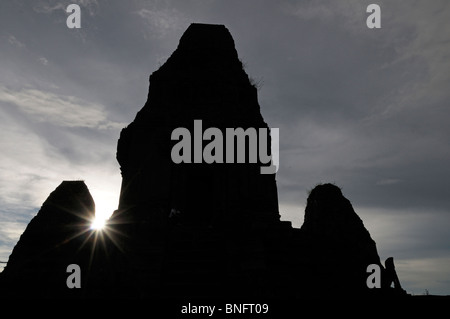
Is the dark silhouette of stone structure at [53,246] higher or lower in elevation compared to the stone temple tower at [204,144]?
lower

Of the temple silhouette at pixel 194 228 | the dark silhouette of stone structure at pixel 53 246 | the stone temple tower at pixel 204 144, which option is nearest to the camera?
the temple silhouette at pixel 194 228

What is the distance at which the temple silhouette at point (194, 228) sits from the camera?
8398 millimetres

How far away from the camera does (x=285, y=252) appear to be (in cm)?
949

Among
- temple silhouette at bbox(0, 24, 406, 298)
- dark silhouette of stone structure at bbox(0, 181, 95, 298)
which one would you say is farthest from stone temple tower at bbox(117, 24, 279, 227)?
dark silhouette of stone structure at bbox(0, 181, 95, 298)

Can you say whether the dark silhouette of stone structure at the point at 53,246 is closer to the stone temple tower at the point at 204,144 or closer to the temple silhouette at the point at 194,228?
the temple silhouette at the point at 194,228

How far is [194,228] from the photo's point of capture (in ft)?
37.1

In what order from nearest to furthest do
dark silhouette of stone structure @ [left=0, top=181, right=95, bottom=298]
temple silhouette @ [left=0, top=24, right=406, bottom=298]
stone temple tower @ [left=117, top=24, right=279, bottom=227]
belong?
temple silhouette @ [left=0, top=24, right=406, bottom=298]
dark silhouette of stone structure @ [left=0, top=181, right=95, bottom=298]
stone temple tower @ [left=117, top=24, right=279, bottom=227]

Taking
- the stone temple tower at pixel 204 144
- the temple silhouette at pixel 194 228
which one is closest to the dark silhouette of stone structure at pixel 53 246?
the temple silhouette at pixel 194 228

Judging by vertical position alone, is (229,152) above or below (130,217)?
above

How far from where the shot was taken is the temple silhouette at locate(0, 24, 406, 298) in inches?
331

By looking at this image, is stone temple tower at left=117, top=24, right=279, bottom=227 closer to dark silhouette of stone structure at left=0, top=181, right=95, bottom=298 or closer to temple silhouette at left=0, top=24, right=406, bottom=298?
Result: temple silhouette at left=0, top=24, right=406, bottom=298
